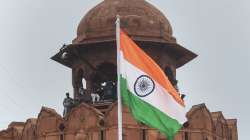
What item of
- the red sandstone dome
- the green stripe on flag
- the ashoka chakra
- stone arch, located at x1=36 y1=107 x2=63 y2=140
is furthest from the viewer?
the red sandstone dome

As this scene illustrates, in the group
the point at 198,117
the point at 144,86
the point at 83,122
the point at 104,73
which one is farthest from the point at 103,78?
the point at 144,86

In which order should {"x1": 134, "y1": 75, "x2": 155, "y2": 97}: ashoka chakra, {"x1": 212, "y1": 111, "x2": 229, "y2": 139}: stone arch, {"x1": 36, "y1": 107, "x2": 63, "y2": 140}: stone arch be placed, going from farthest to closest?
{"x1": 212, "y1": 111, "x2": 229, "y2": 139}: stone arch → {"x1": 36, "y1": 107, "x2": 63, "y2": 140}: stone arch → {"x1": 134, "y1": 75, "x2": 155, "y2": 97}: ashoka chakra

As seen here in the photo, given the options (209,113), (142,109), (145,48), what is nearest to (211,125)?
(209,113)

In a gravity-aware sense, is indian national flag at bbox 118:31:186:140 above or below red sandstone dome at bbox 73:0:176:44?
below

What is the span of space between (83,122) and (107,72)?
4.00m

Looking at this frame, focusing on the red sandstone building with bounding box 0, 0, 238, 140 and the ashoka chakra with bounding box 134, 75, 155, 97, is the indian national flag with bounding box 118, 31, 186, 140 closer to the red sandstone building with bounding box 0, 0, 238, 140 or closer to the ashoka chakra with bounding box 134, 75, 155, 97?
the ashoka chakra with bounding box 134, 75, 155, 97

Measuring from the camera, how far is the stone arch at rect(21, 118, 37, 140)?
114ft

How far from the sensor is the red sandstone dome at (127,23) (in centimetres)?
3559

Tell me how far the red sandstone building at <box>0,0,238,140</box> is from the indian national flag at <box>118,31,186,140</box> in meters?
7.74

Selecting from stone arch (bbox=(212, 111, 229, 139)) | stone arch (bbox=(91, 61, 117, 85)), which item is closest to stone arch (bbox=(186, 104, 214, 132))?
stone arch (bbox=(212, 111, 229, 139))

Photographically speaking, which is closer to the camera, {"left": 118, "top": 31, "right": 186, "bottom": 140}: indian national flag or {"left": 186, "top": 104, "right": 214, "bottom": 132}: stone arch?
{"left": 118, "top": 31, "right": 186, "bottom": 140}: indian national flag

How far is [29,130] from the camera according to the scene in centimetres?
3506

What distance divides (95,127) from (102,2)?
7032 millimetres

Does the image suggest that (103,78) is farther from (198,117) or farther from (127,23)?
(198,117)
